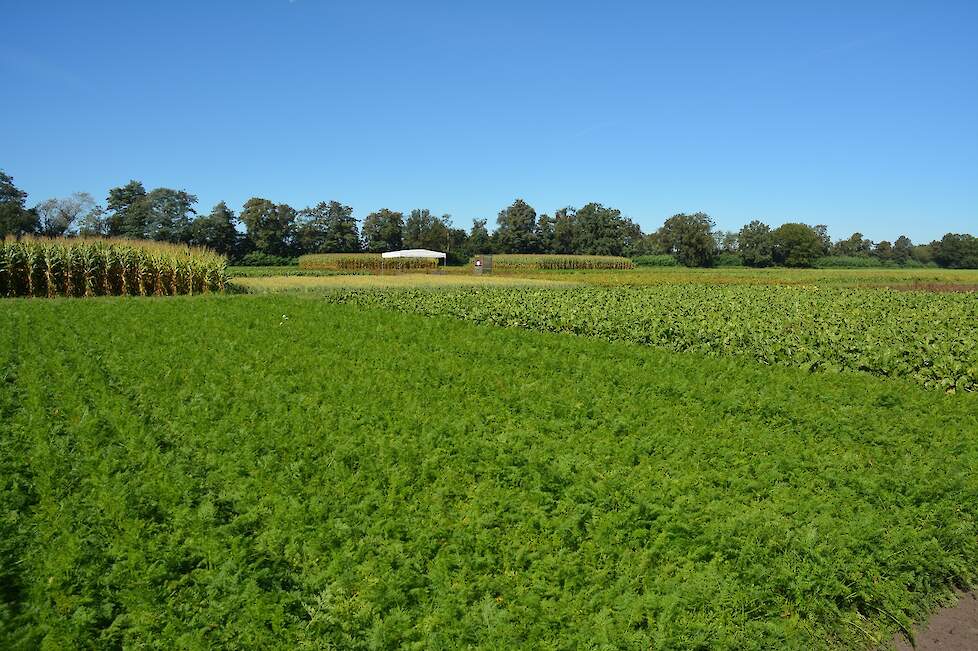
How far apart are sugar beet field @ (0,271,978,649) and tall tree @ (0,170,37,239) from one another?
77.8m

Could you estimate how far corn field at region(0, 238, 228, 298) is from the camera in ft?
86.3

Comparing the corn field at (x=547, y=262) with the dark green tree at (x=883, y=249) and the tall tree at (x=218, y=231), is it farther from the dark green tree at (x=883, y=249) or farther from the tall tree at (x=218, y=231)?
the dark green tree at (x=883, y=249)

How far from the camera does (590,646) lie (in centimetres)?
406

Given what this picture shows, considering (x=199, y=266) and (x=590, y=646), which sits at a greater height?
(x=199, y=266)

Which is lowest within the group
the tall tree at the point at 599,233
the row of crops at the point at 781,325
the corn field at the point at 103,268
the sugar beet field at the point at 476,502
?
the sugar beet field at the point at 476,502

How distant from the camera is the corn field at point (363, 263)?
6906 centimetres

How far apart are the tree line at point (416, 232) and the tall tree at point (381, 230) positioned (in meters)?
0.17

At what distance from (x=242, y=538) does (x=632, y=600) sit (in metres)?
3.21

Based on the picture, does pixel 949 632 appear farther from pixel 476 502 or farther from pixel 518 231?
pixel 518 231

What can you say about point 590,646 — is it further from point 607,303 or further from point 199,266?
point 199,266

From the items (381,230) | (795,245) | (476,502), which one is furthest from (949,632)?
(795,245)

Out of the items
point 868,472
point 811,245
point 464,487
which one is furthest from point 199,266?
point 811,245

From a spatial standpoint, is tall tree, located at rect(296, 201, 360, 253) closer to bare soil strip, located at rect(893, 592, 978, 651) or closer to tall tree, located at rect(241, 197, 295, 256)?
tall tree, located at rect(241, 197, 295, 256)

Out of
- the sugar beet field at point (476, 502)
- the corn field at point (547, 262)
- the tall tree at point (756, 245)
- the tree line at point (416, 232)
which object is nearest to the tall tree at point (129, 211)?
the tree line at point (416, 232)
